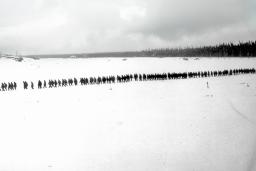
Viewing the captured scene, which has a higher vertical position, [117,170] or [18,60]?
[18,60]

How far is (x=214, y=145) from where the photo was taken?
12781 millimetres

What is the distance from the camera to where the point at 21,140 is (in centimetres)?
1438

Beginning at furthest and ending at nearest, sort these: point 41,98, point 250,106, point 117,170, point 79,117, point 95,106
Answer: point 41,98 < point 95,106 < point 250,106 < point 79,117 < point 117,170

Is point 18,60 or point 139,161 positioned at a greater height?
point 18,60

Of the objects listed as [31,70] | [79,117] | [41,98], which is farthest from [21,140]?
[31,70]

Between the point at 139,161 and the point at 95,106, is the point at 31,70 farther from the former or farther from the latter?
the point at 139,161

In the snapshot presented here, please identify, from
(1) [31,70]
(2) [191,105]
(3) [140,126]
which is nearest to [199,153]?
(3) [140,126]

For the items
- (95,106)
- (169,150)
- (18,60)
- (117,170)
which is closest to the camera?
(117,170)

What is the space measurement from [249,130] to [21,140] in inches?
413

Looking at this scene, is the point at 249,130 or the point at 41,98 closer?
the point at 249,130

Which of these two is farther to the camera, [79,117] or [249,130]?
[79,117]

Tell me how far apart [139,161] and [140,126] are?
15.0ft

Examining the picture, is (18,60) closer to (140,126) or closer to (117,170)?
(140,126)

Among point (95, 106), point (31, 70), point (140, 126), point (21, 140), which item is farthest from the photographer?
point (31, 70)
